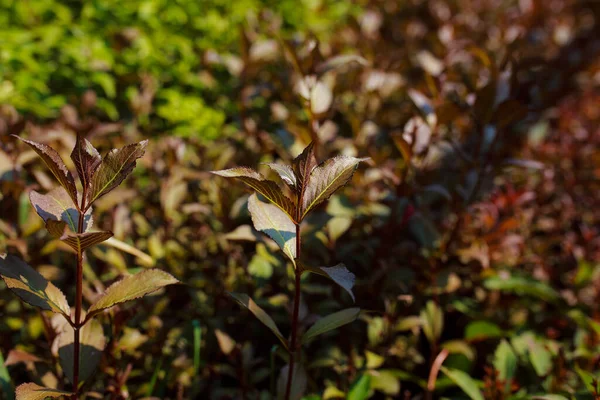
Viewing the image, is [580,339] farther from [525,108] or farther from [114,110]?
[114,110]

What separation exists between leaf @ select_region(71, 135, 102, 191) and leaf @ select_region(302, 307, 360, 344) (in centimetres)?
64

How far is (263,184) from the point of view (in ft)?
3.91

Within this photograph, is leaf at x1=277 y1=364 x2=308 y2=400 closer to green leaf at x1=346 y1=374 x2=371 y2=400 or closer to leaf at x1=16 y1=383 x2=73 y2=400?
green leaf at x1=346 y1=374 x2=371 y2=400

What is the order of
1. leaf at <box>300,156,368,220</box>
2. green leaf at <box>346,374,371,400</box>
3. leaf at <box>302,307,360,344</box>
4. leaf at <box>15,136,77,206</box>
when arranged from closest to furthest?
leaf at <box>15,136,77,206</box> → leaf at <box>300,156,368,220</box> → leaf at <box>302,307,360,344</box> → green leaf at <box>346,374,371,400</box>

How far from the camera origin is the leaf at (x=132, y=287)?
1.25 meters

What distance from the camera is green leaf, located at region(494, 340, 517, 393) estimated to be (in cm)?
192

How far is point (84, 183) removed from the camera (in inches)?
45.8

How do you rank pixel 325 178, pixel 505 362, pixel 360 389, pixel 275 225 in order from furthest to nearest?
pixel 505 362 < pixel 360 389 < pixel 275 225 < pixel 325 178

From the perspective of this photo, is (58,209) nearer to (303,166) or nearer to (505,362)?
(303,166)

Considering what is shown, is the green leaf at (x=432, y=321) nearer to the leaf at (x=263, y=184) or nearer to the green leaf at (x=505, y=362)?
the green leaf at (x=505, y=362)

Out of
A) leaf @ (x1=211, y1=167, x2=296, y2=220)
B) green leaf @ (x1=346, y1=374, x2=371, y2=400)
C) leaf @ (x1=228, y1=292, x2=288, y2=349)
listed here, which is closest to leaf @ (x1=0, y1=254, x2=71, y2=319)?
leaf @ (x1=228, y1=292, x2=288, y2=349)

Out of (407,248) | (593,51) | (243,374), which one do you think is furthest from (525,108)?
(593,51)

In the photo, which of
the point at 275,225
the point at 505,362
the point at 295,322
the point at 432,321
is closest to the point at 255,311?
the point at 295,322

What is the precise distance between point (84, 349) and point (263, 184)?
0.72m
